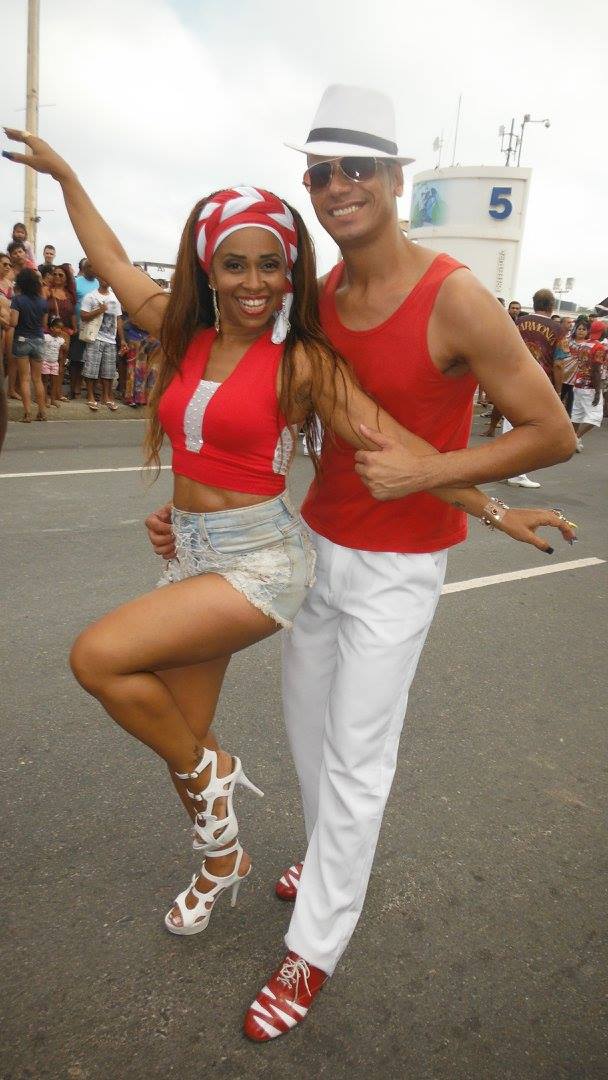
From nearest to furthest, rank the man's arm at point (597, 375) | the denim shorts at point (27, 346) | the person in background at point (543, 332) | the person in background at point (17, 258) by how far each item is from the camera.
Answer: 1. the person in background at point (543, 332)
2. the denim shorts at point (27, 346)
3. the person in background at point (17, 258)
4. the man's arm at point (597, 375)

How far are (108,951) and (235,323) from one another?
165 centimetres

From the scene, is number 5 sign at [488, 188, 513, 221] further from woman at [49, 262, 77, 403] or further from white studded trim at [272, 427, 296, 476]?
white studded trim at [272, 427, 296, 476]

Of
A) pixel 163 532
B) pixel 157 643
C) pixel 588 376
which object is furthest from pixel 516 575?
pixel 588 376

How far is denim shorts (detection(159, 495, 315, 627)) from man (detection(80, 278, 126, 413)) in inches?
358

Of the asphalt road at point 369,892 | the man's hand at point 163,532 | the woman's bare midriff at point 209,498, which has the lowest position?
the asphalt road at point 369,892

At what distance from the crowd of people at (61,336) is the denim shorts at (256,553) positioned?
730 centimetres

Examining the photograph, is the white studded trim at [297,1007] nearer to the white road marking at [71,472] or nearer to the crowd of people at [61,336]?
the white road marking at [71,472]

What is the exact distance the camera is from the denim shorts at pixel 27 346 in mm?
9398

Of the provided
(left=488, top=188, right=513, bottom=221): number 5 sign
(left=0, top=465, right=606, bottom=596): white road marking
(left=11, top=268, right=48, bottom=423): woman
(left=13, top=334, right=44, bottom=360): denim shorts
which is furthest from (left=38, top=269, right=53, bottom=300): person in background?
(left=488, top=188, right=513, bottom=221): number 5 sign

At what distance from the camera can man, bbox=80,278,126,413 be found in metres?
10.4

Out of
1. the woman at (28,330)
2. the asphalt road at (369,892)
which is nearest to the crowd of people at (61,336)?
the woman at (28,330)

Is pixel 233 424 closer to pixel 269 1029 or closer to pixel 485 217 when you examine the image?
pixel 269 1029

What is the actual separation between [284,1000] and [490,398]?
1.51 m

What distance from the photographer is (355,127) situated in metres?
1.92
